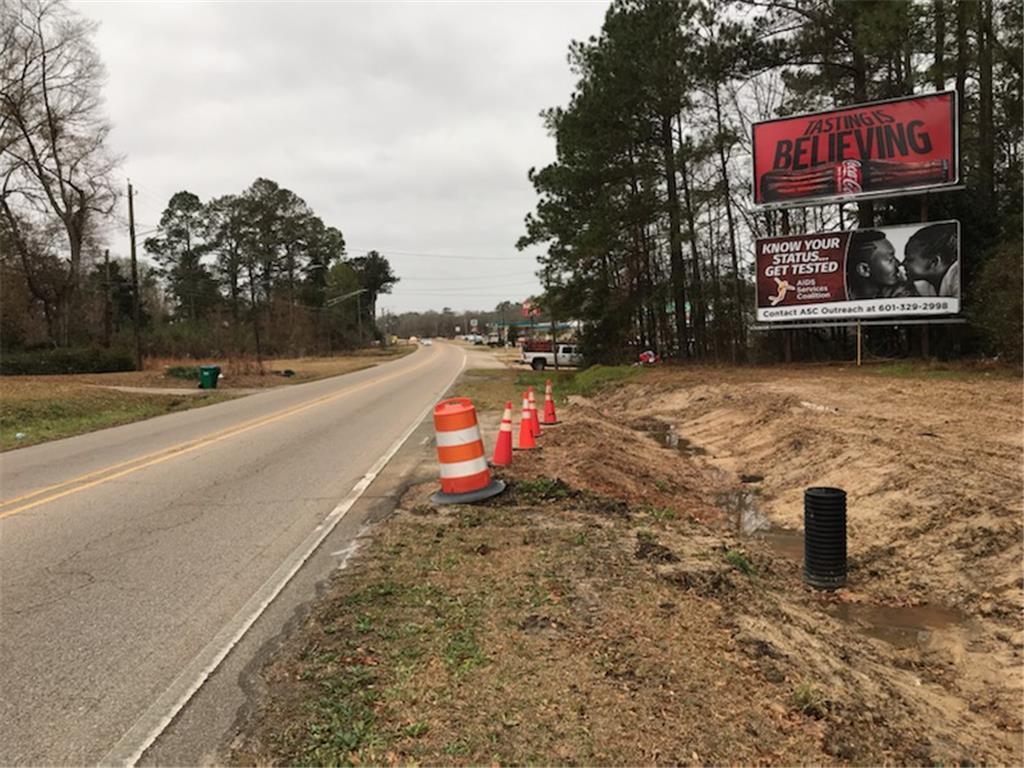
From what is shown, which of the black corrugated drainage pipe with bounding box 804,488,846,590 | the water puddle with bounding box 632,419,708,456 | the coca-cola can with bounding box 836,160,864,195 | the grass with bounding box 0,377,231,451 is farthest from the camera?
the coca-cola can with bounding box 836,160,864,195

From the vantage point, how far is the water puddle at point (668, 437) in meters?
13.1

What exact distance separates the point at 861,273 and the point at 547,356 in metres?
24.0

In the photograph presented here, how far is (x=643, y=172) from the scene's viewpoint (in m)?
30.4

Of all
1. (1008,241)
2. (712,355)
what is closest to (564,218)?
(712,355)

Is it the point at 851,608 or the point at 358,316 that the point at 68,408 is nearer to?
the point at 851,608

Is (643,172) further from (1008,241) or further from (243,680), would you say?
(243,680)

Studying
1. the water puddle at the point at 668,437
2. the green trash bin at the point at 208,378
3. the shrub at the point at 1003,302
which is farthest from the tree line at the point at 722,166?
the green trash bin at the point at 208,378

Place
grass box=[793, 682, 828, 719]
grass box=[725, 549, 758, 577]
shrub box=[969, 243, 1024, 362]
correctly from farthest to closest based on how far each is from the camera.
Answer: shrub box=[969, 243, 1024, 362]
grass box=[725, 549, 758, 577]
grass box=[793, 682, 828, 719]

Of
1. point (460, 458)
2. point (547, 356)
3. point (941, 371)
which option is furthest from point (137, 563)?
point (547, 356)

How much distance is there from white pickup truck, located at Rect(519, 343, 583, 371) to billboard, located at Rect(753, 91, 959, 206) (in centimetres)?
1857

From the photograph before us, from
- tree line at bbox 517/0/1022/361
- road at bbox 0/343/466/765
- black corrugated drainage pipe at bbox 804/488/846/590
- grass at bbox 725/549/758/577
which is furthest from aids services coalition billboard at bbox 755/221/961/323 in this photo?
grass at bbox 725/549/758/577

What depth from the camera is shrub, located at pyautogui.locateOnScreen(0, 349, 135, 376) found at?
112 feet

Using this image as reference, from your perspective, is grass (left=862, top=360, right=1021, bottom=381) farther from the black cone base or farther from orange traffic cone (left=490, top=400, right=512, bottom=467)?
the black cone base

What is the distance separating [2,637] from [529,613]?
3.28 meters
